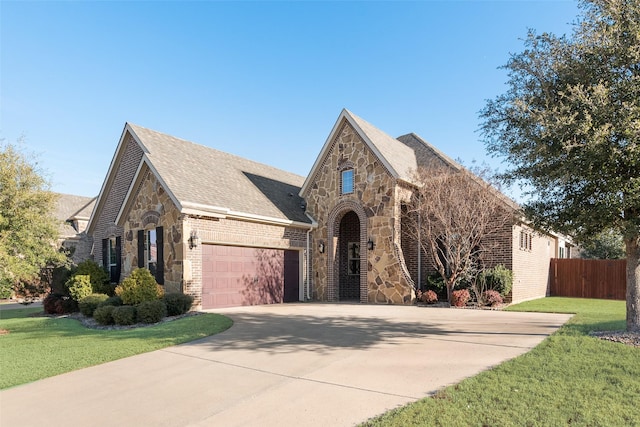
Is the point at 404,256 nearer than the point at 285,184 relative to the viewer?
Yes

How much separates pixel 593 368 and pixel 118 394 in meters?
7.16

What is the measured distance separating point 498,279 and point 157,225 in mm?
13498

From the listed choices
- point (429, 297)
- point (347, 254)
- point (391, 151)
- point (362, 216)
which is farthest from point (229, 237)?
point (391, 151)

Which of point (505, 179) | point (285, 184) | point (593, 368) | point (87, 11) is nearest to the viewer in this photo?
point (593, 368)

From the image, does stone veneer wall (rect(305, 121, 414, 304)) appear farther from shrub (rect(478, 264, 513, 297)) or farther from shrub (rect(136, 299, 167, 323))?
shrub (rect(136, 299, 167, 323))

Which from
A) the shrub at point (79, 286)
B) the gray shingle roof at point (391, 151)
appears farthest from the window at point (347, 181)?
the shrub at point (79, 286)

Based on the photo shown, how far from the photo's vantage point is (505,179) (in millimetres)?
9922

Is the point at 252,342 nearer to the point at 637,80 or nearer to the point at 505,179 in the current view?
the point at 505,179

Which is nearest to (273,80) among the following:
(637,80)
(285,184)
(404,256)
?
(285,184)

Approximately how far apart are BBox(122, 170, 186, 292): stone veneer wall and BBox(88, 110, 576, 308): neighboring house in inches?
1.6

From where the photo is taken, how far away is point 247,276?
1644cm

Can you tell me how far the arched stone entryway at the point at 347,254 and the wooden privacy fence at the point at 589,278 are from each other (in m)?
11.6

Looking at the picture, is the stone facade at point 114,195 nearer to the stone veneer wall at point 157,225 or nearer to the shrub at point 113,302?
the stone veneer wall at point 157,225

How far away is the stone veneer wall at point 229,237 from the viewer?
1401cm
